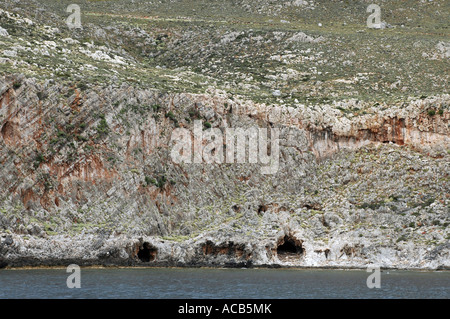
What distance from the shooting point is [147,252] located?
5812 centimetres

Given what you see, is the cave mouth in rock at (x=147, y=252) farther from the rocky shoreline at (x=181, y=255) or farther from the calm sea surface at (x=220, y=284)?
the calm sea surface at (x=220, y=284)

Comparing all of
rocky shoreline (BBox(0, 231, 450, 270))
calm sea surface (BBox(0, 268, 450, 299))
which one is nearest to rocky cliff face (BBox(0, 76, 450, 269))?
rocky shoreline (BBox(0, 231, 450, 270))

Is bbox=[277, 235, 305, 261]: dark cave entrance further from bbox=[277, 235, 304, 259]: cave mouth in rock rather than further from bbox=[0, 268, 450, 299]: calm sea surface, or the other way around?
bbox=[0, 268, 450, 299]: calm sea surface

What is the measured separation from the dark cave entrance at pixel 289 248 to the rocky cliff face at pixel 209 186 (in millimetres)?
224

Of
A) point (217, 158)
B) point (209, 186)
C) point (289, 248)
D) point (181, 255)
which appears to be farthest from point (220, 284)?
point (217, 158)

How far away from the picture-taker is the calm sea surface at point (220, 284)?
4128 cm

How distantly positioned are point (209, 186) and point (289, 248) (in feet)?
32.3

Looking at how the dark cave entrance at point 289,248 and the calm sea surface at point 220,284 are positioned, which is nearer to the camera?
the calm sea surface at point 220,284

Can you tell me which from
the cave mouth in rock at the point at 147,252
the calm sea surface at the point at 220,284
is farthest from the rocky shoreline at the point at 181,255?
the calm sea surface at the point at 220,284

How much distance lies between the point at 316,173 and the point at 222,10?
48524 mm

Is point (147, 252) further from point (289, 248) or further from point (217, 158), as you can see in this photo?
point (289, 248)

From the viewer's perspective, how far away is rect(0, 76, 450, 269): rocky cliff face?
5581 cm

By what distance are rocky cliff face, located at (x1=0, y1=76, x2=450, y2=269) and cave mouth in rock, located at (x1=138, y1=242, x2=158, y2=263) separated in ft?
0.42

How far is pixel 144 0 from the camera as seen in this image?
11250 centimetres
